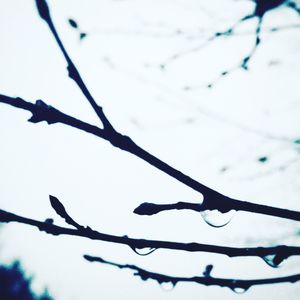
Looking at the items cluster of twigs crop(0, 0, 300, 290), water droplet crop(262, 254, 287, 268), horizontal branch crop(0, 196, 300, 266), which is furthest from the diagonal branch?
water droplet crop(262, 254, 287, 268)

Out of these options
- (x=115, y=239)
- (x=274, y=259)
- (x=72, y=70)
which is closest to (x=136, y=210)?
(x=115, y=239)

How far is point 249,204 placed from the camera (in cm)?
103

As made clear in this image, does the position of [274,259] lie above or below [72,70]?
above

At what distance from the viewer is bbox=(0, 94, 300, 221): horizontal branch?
728 mm

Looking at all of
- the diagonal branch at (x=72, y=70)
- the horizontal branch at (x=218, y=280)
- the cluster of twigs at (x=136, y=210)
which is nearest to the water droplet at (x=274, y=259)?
the cluster of twigs at (x=136, y=210)

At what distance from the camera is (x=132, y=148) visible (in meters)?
0.81

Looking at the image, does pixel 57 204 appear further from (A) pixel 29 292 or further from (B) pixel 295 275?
(A) pixel 29 292

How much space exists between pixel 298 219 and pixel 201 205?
520 mm

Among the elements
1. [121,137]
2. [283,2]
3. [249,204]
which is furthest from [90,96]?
[283,2]

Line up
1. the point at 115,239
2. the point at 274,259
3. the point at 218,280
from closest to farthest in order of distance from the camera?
the point at 115,239, the point at 274,259, the point at 218,280

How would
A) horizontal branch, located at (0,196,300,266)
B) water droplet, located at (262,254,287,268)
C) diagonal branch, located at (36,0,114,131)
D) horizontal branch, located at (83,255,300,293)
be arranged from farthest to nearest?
horizontal branch, located at (83,255,300,293) → water droplet, located at (262,254,287,268) → horizontal branch, located at (0,196,300,266) → diagonal branch, located at (36,0,114,131)

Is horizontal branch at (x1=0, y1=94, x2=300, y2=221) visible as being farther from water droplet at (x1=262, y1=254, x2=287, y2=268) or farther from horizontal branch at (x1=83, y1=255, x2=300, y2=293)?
horizontal branch at (x1=83, y1=255, x2=300, y2=293)

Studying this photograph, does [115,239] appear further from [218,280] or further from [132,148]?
[218,280]

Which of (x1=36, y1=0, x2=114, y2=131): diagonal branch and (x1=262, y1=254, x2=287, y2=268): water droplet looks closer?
(x1=36, y1=0, x2=114, y2=131): diagonal branch
